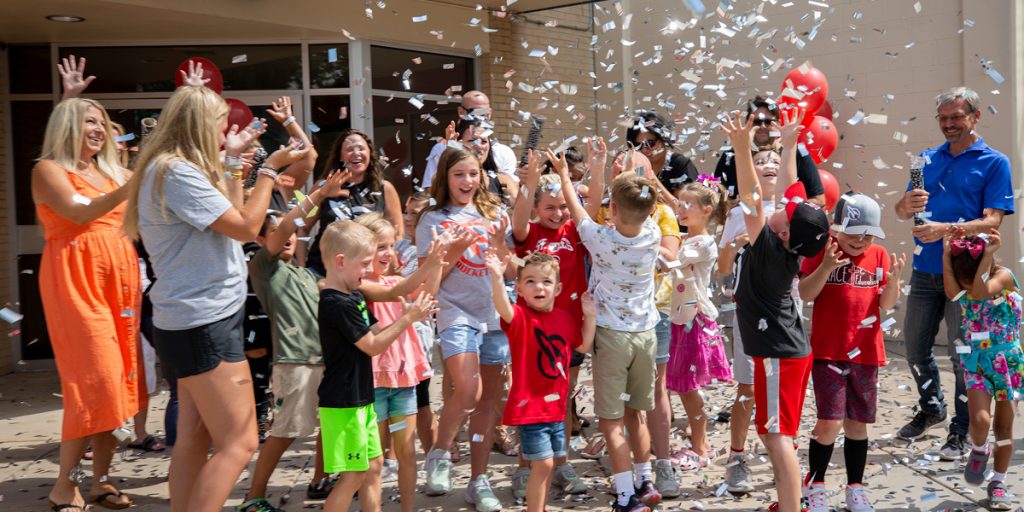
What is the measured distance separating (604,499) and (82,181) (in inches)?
120

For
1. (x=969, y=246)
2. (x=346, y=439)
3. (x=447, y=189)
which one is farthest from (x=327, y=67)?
(x=969, y=246)

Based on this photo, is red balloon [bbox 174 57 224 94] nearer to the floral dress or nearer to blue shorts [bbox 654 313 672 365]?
blue shorts [bbox 654 313 672 365]

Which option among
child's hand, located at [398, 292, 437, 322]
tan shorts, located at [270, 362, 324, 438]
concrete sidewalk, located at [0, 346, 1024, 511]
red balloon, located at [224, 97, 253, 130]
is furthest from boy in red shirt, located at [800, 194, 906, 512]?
red balloon, located at [224, 97, 253, 130]

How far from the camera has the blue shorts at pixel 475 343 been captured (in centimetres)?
455

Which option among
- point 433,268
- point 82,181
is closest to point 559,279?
point 433,268

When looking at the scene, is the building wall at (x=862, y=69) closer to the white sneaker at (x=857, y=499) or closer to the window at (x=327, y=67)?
the window at (x=327, y=67)

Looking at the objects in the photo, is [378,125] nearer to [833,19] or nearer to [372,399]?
[833,19]

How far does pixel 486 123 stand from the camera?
642 centimetres

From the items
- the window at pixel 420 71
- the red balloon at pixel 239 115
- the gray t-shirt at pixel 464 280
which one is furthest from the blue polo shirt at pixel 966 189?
the red balloon at pixel 239 115

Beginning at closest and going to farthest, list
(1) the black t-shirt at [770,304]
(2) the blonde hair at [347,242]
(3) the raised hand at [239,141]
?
(2) the blonde hair at [347,242], (3) the raised hand at [239,141], (1) the black t-shirt at [770,304]

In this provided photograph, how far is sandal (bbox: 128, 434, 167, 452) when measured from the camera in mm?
5621

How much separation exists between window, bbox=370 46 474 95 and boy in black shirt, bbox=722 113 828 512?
5.50 m

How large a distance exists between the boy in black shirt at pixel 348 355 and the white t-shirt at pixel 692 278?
6.21 ft

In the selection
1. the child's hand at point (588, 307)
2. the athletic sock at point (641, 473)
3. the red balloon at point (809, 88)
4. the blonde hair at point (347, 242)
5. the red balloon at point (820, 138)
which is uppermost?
the red balloon at point (809, 88)
